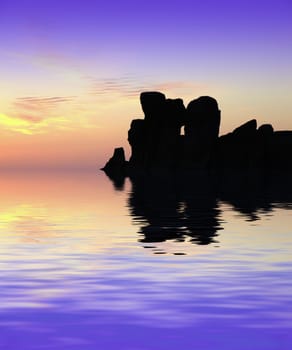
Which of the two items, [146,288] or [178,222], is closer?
[146,288]

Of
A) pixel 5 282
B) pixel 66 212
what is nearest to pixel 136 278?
pixel 5 282

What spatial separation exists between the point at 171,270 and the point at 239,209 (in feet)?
102

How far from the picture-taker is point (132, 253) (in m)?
25.8

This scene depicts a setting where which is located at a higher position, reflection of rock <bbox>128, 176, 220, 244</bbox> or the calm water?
the calm water

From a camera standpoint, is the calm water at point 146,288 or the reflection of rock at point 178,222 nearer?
the calm water at point 146,288

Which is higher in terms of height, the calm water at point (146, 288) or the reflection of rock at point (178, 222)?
the calm water at point (146, 288)

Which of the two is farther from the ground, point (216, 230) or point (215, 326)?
point (215, 326)

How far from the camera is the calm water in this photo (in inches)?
525

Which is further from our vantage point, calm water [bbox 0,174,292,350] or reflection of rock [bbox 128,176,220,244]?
reflection of rock [bbox 128,176,220,244]

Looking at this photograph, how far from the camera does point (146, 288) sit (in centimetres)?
1831

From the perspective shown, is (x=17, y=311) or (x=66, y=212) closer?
(x=17, y=311)

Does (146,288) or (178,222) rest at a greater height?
(146,288)

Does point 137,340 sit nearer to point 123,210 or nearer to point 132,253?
point 132,253

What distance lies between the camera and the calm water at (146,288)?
13344 millimetres
